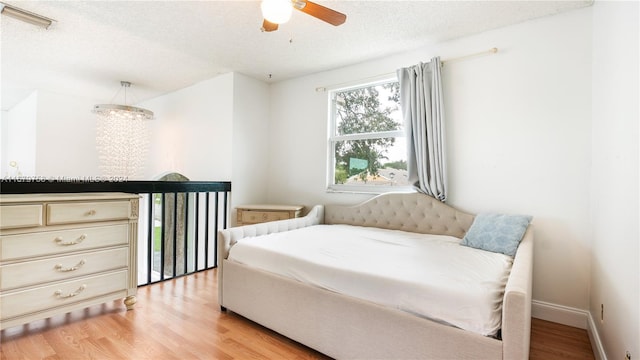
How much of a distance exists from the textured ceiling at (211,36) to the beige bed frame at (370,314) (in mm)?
1585

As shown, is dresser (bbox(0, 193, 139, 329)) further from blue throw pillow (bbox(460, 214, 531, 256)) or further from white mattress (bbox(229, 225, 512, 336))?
blue throw pillow (bbox(460, 214, 531, 256))

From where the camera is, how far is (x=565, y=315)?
7.44 feet

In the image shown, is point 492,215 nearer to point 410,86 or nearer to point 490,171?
point 490,171

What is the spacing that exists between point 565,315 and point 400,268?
1.66 metres

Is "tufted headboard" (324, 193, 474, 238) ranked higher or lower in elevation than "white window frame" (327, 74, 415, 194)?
lower

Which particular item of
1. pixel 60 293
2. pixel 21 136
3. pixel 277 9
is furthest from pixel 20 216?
pixel 21 136

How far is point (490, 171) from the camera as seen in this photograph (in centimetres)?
261

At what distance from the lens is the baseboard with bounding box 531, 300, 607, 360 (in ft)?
6.82

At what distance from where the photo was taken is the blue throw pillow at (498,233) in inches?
81.1

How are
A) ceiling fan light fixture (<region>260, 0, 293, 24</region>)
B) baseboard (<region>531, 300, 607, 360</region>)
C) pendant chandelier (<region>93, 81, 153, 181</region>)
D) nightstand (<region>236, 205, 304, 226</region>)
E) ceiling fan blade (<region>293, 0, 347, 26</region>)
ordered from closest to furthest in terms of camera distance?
ceiling fan light fixture (<region>260, 0, 293, 24</region>), ceiling fan blade (<region>293, 0, 347, 26</region>), baseboard (<region>531, 300, 607, 360</region>), nightstand (<region>236, 205, 304, 226</region>), pendant chandelier (<region>93, 81, 153, 181</region>)

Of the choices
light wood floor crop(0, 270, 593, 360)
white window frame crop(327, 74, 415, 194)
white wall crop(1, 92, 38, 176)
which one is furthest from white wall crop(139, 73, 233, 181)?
light wood floor crop(0, 270, 593, 360)

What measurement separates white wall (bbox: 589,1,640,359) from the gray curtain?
1.07m

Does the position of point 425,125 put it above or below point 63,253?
above

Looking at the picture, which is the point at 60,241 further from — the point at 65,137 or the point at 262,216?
the point at 65,137
